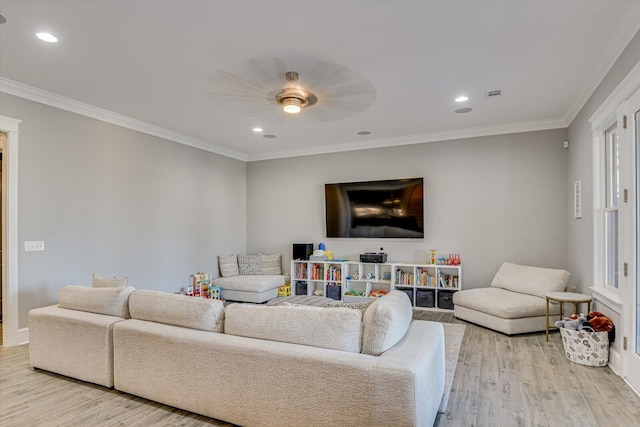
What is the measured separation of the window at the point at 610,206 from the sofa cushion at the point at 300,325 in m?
2.95

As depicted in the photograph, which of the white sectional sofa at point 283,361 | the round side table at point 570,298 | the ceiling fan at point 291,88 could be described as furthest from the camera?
the round side table at point 570,298

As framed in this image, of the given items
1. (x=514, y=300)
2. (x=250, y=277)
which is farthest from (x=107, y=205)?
(x=514, y=300)

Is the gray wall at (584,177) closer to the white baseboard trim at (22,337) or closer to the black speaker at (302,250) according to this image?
the black speaker at (302,250)

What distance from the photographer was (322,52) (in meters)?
3.09

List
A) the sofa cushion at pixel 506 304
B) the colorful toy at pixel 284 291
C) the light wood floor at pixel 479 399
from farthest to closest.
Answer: the colorful toy at pixel 284 291, the sofa cushion at pixel 506 304, the light wood floor at pixel 479 399

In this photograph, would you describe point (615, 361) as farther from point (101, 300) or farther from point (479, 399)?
point (101, 300)

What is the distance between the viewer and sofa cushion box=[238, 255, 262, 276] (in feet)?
22.0

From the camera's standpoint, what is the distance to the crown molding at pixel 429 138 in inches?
203

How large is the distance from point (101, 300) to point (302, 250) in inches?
153

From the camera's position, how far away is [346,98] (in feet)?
13.6

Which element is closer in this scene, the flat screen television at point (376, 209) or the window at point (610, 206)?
the window at point (610, 206)

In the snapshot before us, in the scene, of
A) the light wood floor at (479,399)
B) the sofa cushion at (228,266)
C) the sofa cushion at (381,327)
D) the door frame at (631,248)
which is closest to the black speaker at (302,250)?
the sofa cushion at (228,266)

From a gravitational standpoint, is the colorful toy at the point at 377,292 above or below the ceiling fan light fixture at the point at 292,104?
below

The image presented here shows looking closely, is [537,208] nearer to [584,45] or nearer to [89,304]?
[584,45]
